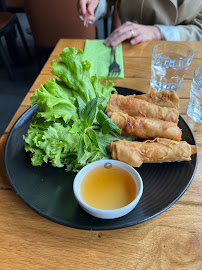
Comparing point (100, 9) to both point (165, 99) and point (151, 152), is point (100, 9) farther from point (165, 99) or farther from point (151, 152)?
point (151, 152)

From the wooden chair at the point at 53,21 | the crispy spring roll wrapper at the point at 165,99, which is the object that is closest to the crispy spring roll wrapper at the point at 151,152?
the crispy spring roll wrapper at the point at 165,99

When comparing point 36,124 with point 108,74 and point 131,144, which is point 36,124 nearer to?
point 131,144

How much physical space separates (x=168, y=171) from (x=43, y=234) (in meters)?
0.51

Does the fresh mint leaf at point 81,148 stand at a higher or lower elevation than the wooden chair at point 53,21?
higher

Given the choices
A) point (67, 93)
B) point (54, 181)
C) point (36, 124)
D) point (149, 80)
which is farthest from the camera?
point (149, 80)

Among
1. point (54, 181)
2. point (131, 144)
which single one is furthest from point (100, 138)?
point (54, 181)

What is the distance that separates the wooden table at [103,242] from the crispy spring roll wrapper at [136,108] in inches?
15.2

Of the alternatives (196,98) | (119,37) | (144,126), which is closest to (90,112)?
(144,126)

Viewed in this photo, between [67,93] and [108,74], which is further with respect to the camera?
[108,74]

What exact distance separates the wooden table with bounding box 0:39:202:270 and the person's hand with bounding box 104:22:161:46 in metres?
1.26

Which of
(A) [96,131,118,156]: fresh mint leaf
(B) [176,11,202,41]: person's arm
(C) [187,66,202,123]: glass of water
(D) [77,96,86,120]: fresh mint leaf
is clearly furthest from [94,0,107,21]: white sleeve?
(A) [96,131,118,156]: fresh mint leaf

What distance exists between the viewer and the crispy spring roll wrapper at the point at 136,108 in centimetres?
113

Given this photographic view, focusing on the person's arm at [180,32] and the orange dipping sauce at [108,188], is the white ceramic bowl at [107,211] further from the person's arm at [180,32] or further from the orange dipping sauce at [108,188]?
the person's arm at [180,32]

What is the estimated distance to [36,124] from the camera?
3.37 ft
